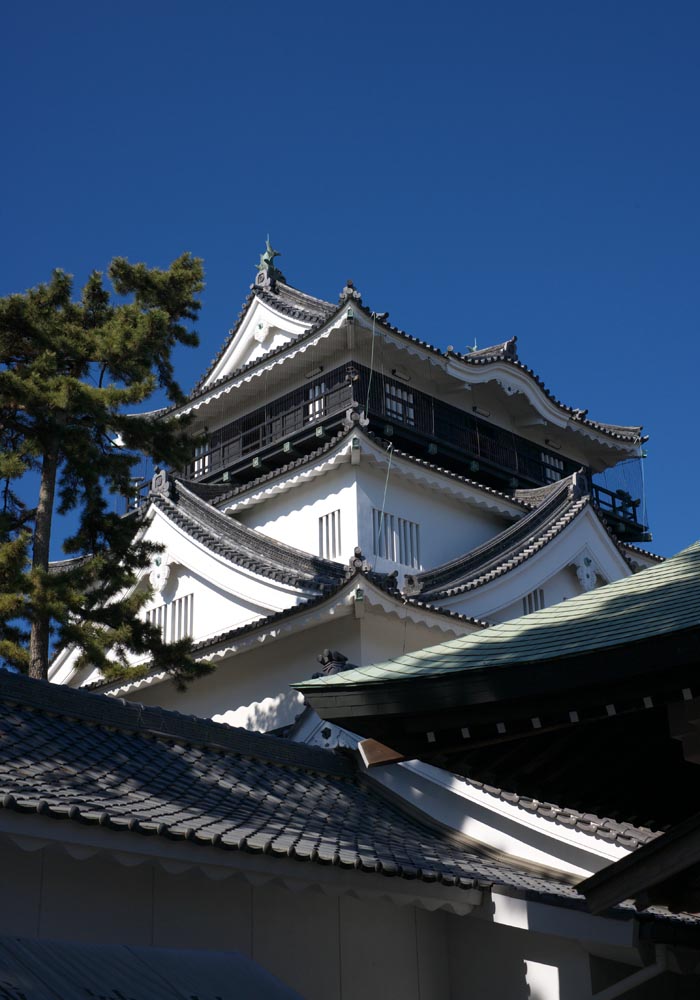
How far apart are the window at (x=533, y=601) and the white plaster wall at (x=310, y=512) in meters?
4.00

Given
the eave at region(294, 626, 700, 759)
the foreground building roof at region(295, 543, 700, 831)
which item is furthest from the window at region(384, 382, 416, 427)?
the eave at region(294, 626, 700, 759)

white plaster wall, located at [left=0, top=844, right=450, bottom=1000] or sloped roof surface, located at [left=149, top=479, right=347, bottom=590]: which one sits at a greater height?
sloped roof surface, located at [left=149, top=479, right=347, bottom=590]

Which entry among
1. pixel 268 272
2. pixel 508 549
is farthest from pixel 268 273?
pixel 508 549

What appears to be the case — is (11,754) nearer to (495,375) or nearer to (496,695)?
(496,695)

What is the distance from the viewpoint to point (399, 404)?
2470 centimetres

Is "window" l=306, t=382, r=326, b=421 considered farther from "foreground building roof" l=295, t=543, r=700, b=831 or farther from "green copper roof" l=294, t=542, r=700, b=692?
"green copper roof" l=294, t=542, r=700, b=692

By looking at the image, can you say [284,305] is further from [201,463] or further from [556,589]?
[556,589]

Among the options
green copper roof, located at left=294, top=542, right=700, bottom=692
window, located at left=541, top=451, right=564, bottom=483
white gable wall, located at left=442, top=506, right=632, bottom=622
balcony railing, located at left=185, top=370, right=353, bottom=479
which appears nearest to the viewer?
green copper roof, located at left=294, top=542, right=700, bottom=692

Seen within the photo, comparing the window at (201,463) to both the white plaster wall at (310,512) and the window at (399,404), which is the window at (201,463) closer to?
the white plaster wall at (310,512)

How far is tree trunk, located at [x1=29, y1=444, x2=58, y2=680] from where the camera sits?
50.6ft

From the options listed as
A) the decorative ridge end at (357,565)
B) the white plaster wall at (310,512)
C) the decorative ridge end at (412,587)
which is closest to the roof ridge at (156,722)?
the decorative ridge end at (357,565)

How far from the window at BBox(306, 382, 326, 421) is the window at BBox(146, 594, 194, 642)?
4.66m

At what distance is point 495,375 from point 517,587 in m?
5.59

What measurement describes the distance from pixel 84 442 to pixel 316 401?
28.7ft
